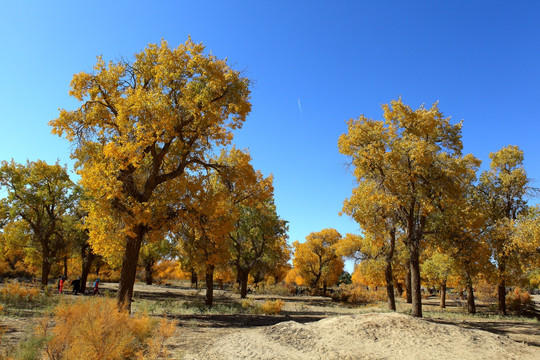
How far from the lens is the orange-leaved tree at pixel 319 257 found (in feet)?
155

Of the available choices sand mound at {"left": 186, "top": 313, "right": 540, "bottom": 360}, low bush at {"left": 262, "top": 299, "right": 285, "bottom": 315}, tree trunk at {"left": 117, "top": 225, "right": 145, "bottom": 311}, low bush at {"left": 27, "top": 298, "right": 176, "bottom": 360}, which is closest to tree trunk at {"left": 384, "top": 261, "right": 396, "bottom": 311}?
Answer: low bush at {"left": 262, "top": 299, "right": 285, "bottom": 315}

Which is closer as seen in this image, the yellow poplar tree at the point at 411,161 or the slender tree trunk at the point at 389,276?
the yellow poplar tree at the point at 411,161

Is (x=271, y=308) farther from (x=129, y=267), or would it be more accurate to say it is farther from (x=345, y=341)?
(x=345, y=341)

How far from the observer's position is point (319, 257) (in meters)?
47.2

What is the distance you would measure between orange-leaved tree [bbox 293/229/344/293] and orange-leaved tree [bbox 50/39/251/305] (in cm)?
3598

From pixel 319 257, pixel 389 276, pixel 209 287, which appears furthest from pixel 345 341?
pixel 319 257

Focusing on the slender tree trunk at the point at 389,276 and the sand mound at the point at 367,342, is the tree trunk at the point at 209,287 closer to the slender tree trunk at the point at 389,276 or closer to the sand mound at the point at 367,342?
the sand mound at the point at 367,342

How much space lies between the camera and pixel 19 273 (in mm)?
44219

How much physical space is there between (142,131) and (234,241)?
1605cm

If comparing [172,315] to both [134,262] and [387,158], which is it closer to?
[134,262]

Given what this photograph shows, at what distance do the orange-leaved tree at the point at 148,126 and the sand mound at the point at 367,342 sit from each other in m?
5.73

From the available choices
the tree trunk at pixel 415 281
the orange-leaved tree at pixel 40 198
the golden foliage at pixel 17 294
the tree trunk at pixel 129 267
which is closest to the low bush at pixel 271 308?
the tree trunk at pixel 415 281

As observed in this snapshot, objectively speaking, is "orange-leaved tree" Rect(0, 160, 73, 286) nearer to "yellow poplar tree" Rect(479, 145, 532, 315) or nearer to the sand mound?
the sand mound

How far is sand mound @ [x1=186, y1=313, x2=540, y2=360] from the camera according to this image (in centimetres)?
783
